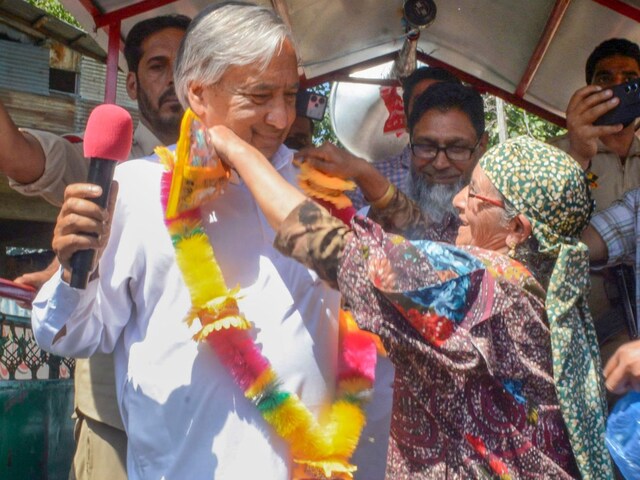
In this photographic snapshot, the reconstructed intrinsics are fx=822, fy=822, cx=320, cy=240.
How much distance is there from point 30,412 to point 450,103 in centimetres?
218

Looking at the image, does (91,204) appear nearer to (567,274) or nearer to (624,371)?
(567,274)

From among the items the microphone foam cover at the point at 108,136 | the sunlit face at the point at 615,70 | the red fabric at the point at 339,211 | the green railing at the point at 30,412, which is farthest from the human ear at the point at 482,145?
the green railing at the point at 30,412

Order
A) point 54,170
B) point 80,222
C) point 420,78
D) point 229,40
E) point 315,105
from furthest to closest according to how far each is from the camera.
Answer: point 420,78 < point 315,105 < point 54,170 < point 229,40 < point 80,222

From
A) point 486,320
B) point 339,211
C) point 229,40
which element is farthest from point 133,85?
point 486,320

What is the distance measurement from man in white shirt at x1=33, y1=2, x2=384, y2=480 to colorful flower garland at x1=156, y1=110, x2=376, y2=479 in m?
0.03

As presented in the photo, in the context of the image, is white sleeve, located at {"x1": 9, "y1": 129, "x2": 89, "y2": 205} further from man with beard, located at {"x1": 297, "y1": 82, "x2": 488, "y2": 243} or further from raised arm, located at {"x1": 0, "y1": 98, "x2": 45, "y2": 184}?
man with beard, located at {"x1": 297, "y1": 82, "x2": 488, "y2": 243}

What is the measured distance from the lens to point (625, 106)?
296 centimetres

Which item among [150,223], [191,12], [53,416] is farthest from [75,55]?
[150,223]

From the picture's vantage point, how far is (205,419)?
2.10 meters

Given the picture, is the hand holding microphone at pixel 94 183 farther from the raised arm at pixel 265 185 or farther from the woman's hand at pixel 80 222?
the raised arm at pixel 265 185

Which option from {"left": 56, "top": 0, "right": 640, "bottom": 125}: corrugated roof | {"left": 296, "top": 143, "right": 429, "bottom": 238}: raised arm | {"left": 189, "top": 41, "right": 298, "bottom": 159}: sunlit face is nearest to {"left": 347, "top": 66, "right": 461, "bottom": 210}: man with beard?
{"left": 56, "top": 0, "right": 640, "bottom": 125}: corrugated roof

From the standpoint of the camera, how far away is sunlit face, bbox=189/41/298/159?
222 centimetres

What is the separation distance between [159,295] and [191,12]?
242 cm

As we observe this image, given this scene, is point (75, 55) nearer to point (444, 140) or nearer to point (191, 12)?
point (191, 12)
